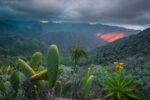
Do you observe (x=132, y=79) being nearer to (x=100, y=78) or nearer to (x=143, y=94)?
(x=143, y=94)

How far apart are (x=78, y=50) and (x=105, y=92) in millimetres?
7344

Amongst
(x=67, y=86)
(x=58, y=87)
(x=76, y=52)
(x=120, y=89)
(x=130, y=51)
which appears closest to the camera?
(x=58, y=87)

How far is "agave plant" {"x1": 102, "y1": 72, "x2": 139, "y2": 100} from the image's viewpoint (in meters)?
7.25

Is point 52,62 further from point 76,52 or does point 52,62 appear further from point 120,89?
point 76,52

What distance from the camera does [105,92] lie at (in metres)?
7.80

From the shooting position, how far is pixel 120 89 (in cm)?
733

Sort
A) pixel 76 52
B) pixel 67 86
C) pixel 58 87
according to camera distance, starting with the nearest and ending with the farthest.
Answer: pixel 58 87 < pixel 67 86 < pixel 76 52

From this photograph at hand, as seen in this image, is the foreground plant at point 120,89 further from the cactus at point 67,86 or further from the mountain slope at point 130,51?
the mountain slope at point 130,51

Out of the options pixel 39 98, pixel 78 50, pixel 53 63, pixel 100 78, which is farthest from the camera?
pixel 78 50

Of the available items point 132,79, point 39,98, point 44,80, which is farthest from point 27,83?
point 132,79

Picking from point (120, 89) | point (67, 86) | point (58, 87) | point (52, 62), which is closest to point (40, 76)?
point (52, 62)

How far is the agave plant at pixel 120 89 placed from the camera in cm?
725

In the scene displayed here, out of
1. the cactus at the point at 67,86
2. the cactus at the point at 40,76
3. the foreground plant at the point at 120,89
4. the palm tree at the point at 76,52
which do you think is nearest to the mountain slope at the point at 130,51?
the palm tree at the point at 76,52

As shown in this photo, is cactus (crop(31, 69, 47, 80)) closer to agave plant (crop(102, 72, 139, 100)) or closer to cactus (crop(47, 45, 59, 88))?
cactus (crop(47, 45, 59, 88))
